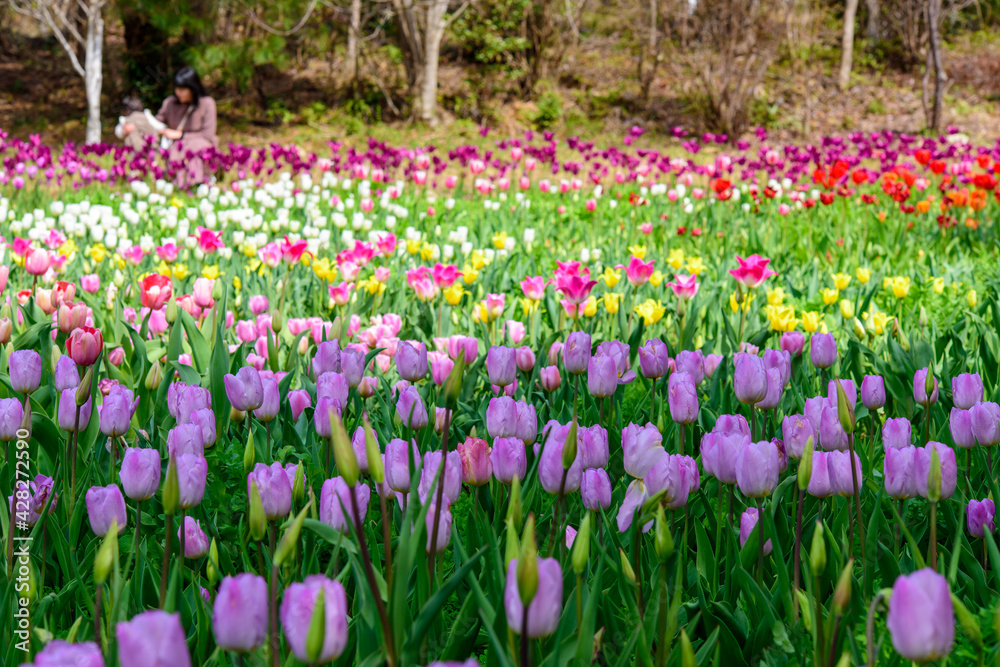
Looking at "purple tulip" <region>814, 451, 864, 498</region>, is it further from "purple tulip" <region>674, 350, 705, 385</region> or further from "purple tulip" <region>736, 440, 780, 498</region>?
"purple tulip" <region>674, 350, 705, 385</region>

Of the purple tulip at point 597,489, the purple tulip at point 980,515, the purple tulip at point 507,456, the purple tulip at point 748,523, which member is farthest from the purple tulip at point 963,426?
the purple tulip at point 507,456

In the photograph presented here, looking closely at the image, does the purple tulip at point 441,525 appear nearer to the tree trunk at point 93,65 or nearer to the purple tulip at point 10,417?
the purple tulip at point 10,417

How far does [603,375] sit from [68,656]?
Answer: 1.02 m

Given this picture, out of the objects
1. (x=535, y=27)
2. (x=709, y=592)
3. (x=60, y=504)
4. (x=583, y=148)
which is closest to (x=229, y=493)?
(x=60, y=504)

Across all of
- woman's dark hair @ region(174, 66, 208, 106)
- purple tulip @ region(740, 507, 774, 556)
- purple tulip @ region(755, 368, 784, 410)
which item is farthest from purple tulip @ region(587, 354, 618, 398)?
woman's dark hair @ region(174, 66, 208, 106)

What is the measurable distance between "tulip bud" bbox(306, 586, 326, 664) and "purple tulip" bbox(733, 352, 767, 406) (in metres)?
0.90

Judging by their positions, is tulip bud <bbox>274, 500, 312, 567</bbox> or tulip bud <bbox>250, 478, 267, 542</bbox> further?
tulip bud <bbox>250, 478, 267, 542</bbox>

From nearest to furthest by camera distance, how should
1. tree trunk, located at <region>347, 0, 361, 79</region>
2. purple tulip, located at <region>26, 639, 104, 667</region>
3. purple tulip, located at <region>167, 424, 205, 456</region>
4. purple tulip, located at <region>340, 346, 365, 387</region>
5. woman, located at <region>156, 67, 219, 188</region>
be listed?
purple tulip, located at <region>26, 639, 104, 667</region> → purple tulip, located at <region>167, 424, 205, 456</region> → purple tulip, located at <region>340, 346, 365, 387</region> → woman, located at <region>156, 67, 219, 188</region> → tree trunk, located at <region>347, 0, 361, 79</region>

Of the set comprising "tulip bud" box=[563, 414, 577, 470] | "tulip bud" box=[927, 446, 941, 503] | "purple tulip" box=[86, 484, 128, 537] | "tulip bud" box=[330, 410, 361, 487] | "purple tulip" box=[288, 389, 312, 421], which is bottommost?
"purple tulip" box=[288, 389, 312, 421]

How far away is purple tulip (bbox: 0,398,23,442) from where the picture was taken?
1.28 meters

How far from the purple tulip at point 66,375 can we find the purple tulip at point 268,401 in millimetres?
294

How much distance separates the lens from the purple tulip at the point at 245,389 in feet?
4.55

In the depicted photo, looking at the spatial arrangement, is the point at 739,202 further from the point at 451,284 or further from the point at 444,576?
the point at 444,576

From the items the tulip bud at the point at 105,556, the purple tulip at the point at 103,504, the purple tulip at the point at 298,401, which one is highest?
the tulip bud at the point at 105,556
